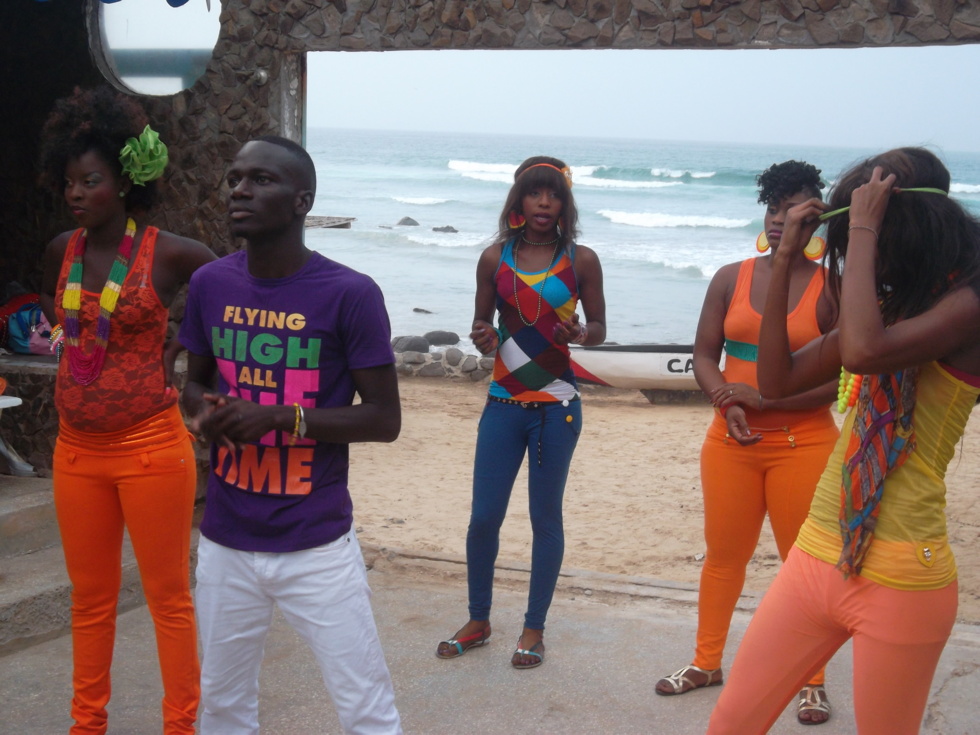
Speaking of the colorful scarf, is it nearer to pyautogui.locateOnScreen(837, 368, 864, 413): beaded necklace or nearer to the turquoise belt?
pyautogui.locateOnScreen(837, 368, 864, 413): beaded necklace

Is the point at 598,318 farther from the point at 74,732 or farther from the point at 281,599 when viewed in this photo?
the point at 74,732

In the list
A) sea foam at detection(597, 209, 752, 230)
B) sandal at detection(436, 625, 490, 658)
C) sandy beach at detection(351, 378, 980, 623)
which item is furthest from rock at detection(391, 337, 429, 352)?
sea foam at detection(597, 209, 752, 230)

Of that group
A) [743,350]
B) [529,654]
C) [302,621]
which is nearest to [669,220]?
[529,654]

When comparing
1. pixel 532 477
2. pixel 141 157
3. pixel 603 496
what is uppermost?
pixel 141 157

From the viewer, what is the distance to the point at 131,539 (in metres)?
3.11

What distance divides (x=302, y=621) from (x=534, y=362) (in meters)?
1.74

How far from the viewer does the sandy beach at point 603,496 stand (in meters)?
6.15

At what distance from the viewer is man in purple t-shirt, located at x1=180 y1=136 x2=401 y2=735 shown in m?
2.40

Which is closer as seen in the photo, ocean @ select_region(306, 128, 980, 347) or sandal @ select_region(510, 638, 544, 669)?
sandal @ select_region(510, 638, 544, 669)

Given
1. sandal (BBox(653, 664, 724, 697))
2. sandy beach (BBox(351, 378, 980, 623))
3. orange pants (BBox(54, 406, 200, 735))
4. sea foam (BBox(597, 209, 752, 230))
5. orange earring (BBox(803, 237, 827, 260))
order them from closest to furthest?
orange pants (BBox(54, 406, 200, 735)) < orange earring (BBox(803, 237, 827, 260)) < sandal (BBox(653, 664, 724, 697)) < sandy beach (BBox(351, 378, 980, 623)) < sea foam (BBox(597, 209, 752, 230))

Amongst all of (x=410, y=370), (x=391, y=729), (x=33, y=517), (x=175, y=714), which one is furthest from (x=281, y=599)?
(x=410, y=370)

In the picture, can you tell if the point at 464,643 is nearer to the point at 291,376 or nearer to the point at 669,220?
the point at 291,376

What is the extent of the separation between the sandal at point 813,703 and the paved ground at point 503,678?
3 cm

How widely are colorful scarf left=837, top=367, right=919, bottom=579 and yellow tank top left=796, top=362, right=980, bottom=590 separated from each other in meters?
0.02
